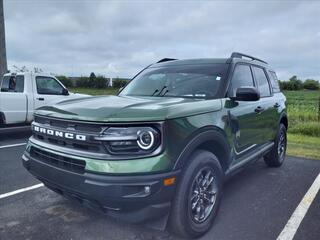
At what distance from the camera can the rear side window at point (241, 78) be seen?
4.06 meters

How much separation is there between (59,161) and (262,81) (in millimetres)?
3618

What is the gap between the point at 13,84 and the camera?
894cm

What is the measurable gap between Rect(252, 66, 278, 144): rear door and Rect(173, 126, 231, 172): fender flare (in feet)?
4.11

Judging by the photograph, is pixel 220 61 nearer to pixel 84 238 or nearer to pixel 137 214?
pixel 137 214

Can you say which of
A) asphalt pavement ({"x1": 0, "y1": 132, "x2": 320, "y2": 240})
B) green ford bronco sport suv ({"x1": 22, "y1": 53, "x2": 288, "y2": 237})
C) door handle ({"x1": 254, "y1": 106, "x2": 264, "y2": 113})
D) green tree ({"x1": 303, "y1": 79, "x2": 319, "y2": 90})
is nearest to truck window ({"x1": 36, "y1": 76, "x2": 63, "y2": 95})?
asphalt pavement ({"x1": 0, "y1": 132, "x2": 320, "y2": 240})

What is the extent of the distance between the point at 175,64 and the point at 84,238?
107 inches

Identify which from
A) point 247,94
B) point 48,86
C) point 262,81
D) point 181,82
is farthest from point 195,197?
point 48,86

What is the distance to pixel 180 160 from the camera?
283 centimetres

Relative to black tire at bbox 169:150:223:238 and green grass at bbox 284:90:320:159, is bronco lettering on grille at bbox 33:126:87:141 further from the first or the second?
green grass at bbox 284:90:320:159

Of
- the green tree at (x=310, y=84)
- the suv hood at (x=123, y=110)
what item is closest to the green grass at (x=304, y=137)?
the suv hood at (x=123, y=110)

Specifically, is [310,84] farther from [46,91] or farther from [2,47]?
[46,91]

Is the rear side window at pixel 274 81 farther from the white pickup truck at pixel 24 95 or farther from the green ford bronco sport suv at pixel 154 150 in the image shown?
the white pickup truck at pixel 24 95

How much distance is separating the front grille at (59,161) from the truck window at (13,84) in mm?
6019

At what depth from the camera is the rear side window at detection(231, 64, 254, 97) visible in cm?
406
